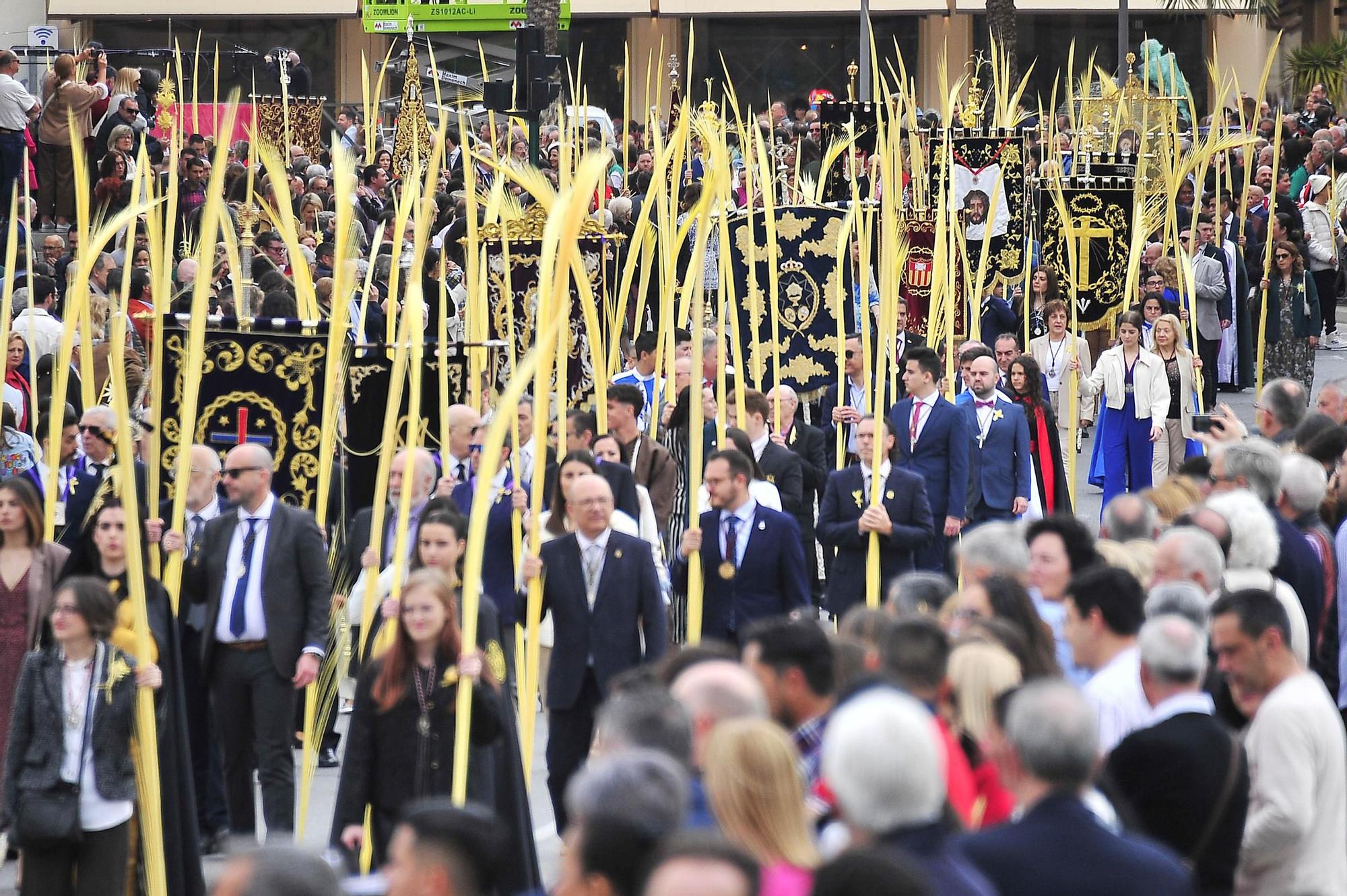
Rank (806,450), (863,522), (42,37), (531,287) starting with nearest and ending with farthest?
(863,522)
(806,450)
(531,287)
(42,37)

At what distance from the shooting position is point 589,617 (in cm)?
728

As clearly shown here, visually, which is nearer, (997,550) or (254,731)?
(997,550)

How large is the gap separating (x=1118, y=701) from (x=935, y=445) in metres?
4.62

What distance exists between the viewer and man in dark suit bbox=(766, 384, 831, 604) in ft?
33.2

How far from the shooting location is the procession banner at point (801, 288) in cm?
1148

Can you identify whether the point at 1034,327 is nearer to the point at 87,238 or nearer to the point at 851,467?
the point at 851,467

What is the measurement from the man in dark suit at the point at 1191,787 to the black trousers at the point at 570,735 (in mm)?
2821

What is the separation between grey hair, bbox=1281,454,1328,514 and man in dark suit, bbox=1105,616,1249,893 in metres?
2.53

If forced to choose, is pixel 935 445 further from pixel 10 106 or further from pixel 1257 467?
pixel 10 106

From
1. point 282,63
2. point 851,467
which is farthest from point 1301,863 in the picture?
point 282,63

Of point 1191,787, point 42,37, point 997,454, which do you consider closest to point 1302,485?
point 1191,787

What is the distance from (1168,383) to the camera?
12.7 meters

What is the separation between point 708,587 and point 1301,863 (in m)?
3.25

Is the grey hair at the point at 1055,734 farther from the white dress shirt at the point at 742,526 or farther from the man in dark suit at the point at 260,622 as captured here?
the white dress shirt at the point at 742,526
